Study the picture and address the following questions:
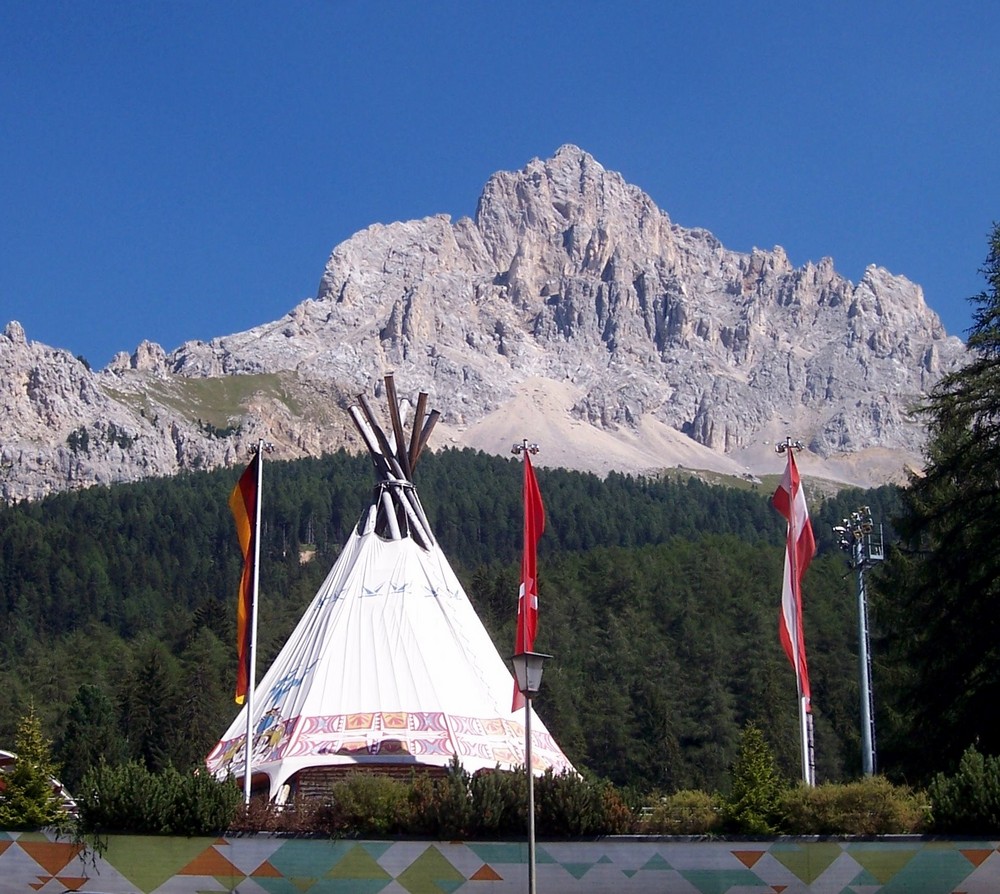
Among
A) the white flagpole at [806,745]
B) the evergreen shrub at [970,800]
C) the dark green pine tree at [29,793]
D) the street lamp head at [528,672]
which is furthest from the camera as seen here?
the white flagpole at [806,745]

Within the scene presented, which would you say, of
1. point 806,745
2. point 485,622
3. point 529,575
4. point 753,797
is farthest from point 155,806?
point 485,622

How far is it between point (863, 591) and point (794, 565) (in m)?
4.74

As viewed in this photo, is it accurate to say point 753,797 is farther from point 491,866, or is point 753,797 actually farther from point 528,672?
point 528,672

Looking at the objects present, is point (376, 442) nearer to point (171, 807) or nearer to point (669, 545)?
point (171, 807)

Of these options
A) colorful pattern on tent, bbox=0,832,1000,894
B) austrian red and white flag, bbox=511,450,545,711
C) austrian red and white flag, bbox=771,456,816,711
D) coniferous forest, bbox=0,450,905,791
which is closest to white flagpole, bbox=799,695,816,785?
austrian red and white flag, bbox=771,456,816,711

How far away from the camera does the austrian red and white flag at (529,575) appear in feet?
89.4

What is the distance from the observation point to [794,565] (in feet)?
91.2

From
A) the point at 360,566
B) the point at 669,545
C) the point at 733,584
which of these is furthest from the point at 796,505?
the point at 669,545

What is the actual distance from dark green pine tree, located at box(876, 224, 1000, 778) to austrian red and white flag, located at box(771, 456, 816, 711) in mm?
3277

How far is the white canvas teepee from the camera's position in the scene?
3080 centimetres

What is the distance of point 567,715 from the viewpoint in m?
66.8

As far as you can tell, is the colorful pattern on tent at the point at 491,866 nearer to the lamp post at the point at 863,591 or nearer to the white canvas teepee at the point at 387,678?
the white canvas teepee at the point at 387,678

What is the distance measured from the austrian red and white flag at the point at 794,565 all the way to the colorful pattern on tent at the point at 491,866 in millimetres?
4912

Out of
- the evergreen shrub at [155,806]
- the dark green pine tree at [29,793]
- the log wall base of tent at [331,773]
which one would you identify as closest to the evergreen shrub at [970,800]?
the log wall base of tent at [331,773]
